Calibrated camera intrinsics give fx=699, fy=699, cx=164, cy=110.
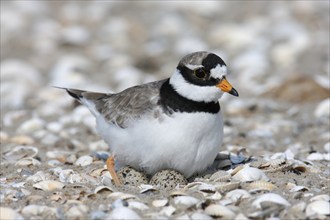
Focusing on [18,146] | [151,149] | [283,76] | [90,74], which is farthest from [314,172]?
[90,74]

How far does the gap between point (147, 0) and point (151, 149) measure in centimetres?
757

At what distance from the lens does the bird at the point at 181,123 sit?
4.65 metres

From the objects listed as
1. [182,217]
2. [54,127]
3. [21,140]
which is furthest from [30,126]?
[182,217]

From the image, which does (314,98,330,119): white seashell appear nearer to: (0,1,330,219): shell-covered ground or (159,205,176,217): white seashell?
(0,1,330,219): shell-covered ground

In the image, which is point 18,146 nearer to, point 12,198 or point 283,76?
point 12,198

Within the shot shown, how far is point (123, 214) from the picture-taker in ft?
12.6

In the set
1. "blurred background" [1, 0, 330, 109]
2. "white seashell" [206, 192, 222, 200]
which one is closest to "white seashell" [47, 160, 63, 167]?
"white seashell" [206, 192, 222, 200]

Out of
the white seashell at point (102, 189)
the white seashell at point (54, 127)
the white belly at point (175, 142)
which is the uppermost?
the white belly at point (175, 142)

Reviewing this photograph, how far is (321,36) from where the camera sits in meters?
9.96

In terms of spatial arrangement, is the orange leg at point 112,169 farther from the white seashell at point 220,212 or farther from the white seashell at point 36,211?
the white seashell at point 220,212

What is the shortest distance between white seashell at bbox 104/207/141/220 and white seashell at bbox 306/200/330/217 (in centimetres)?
95

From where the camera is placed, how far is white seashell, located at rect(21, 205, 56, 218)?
13.0ft

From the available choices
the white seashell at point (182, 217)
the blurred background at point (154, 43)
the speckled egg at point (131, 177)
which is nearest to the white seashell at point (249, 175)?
the speckled egg at point (131, 177)

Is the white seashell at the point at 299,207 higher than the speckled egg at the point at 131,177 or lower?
higher
